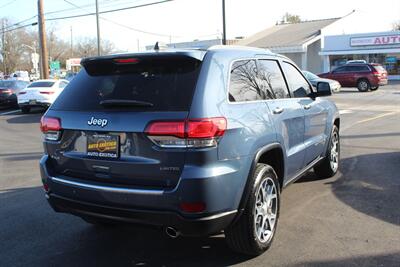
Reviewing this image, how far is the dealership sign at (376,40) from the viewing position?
41.9 m

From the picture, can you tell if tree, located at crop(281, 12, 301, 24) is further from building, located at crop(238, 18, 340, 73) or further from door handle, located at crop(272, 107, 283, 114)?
door handle, located at crop(272, 107, 283, 114)

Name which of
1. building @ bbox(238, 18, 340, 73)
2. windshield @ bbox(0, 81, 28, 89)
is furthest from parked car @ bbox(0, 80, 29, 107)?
building @ bbox(238, 18, 340, 73)

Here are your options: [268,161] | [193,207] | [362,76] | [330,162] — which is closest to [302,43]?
[362,76]

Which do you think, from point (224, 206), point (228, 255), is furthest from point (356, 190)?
point (224, 206)

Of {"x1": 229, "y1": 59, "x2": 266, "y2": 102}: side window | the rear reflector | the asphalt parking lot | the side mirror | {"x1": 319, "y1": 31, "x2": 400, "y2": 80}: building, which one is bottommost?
the asphalt parking lot

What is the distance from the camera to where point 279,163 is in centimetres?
495

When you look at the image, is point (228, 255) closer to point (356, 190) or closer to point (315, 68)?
point (356, 190)

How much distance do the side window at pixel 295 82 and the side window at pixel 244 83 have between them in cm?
87

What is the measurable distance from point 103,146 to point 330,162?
4044 mm

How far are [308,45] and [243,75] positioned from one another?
142 ft

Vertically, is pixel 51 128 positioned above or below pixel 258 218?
above

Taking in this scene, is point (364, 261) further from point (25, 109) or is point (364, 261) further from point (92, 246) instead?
point (25, 109)

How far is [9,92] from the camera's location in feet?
76.1

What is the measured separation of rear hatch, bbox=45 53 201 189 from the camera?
3789mm
